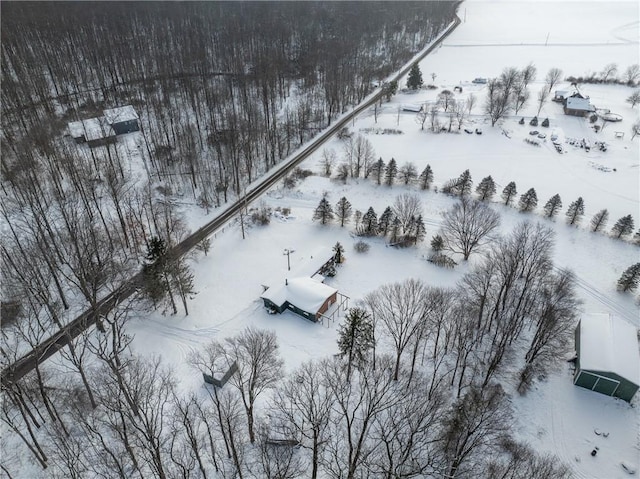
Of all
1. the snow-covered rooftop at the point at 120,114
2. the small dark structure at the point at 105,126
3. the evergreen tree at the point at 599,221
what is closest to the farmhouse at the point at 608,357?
the evergreen tree at the point at 599,221

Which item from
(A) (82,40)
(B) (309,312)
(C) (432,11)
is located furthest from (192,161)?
(C) (432,11)

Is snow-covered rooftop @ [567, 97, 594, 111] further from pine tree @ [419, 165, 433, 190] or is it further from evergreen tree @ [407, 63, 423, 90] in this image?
pine tree @ [419, 165, 433, 190]

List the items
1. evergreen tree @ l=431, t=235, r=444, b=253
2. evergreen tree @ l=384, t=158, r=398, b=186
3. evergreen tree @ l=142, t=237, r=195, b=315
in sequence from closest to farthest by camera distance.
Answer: evergreen tree @ l=142, t=237, r=195, b=315, evergreen tree @ l=431, t=235, r=444, b=253, evergreen tree @ l=384, t=158, r=398, b=186

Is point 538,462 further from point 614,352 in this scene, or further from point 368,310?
point 368,310

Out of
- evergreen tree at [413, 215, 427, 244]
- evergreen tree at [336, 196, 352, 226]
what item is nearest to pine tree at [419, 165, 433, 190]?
evergreen tree at [413, 215, 427, 244]

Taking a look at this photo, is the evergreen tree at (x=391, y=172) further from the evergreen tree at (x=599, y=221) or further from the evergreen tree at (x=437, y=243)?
the evergreen tree at (x=599, y=221)

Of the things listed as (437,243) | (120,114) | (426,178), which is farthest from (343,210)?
(120,114)
